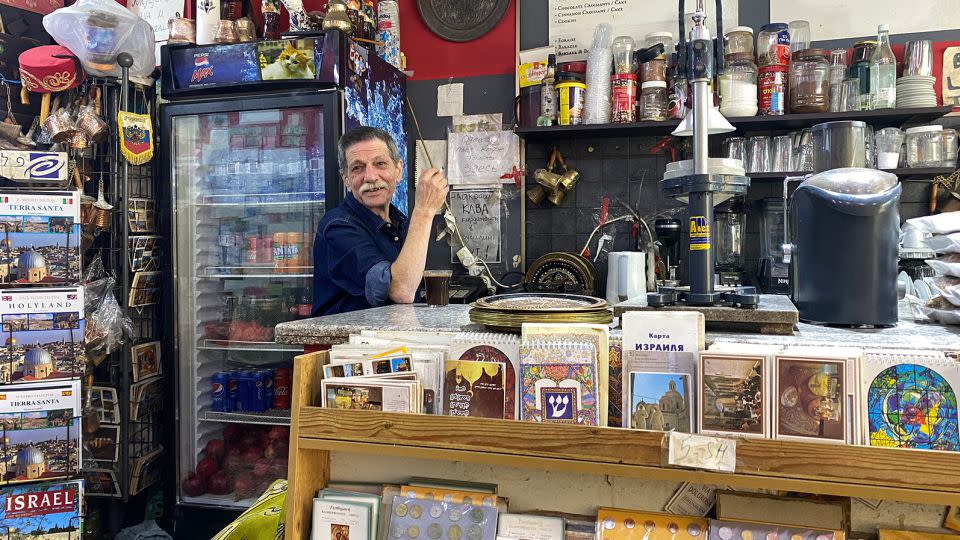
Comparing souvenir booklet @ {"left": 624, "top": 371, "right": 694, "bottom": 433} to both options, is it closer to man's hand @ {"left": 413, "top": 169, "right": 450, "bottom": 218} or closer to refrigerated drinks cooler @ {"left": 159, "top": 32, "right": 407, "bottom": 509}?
man's hand @ {"left": 413, "top": 169, "right": 450, "bottom": 218}

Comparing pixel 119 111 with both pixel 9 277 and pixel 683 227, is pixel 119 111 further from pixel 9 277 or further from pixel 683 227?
pixel 683 227

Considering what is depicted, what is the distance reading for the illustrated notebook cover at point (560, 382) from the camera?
1242 mm

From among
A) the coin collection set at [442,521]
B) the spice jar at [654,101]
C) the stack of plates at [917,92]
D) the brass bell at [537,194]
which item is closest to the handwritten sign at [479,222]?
the brass bell at [537,194]

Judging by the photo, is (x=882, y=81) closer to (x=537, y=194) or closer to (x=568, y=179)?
(x=568, y=179)

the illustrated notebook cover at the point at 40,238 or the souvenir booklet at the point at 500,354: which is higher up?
the illustrated notebook cover at the point at 40,238

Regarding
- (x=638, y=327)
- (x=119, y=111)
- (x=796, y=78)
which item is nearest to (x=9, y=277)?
(x=119, y=111)

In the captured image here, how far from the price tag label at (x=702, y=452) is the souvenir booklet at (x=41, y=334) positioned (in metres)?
2.82

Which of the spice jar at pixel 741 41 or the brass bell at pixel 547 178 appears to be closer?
the spice jar at pixel 741 41

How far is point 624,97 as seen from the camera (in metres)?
3.47

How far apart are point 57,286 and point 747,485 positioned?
9.74ft

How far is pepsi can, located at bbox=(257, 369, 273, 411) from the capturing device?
348 cm

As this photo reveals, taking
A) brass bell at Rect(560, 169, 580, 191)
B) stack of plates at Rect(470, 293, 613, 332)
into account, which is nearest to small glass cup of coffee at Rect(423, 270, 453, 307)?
stack of plates at Rect(470, 293, 613, 332)

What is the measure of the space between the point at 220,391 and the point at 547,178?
6.73ft

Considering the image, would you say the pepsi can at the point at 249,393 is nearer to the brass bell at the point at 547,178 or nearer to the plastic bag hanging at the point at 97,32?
the plastic bag hanging at the point at 97,32
